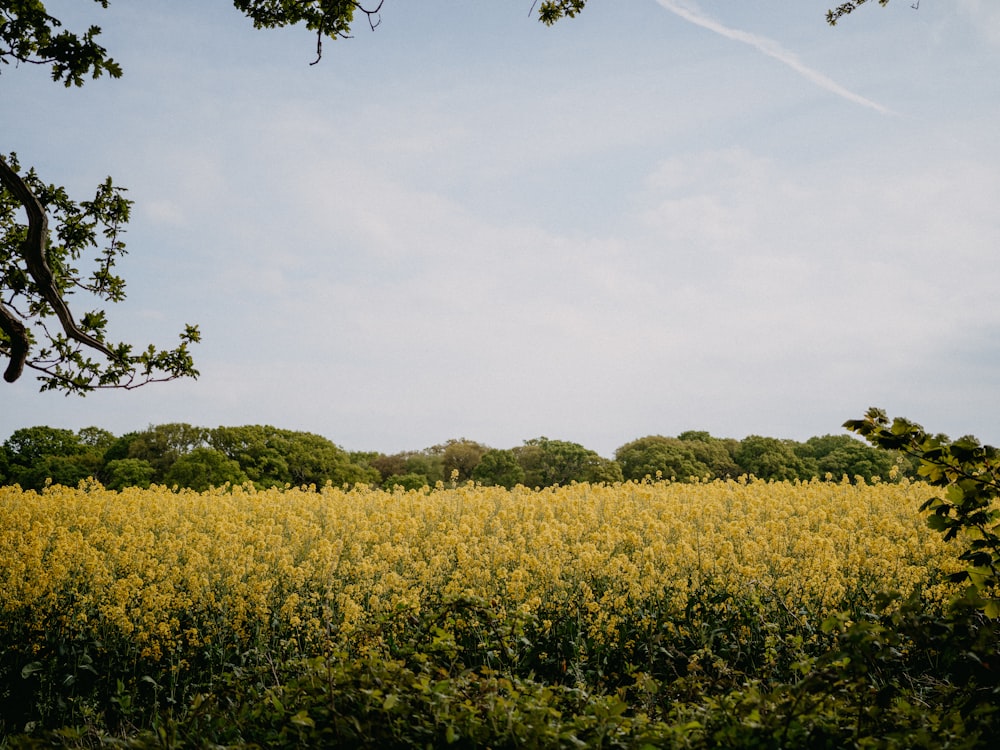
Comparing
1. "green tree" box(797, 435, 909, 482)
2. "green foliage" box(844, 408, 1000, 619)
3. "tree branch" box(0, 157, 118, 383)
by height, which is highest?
"tree branch" box(0, 157, 118, 383)

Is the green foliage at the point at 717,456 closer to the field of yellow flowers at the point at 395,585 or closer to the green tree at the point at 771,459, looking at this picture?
the green tree at the point at 771,459

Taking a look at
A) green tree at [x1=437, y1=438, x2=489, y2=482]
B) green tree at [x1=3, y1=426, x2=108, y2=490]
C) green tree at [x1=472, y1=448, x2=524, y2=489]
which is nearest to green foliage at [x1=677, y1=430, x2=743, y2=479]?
green tree at [x1=472, y1=448, x2=524, y2=489]

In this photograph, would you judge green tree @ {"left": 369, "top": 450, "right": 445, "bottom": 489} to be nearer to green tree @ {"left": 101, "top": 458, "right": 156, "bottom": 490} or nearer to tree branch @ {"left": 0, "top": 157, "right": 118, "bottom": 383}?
green tree @ {"left": 101, "top": 458, "right": 156, "bottom": 490}

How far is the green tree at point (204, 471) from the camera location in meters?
20.4

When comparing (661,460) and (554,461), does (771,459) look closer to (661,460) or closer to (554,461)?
(661,460)

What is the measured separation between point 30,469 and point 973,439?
106ft

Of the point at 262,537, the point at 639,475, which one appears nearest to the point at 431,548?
the point at 262,537

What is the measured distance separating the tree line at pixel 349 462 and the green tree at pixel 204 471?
0.03 meters

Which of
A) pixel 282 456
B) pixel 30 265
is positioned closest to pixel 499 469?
pixel 282 456

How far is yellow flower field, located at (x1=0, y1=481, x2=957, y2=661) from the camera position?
6180 millimetres

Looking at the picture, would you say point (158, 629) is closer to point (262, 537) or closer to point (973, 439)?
point (262, 537)

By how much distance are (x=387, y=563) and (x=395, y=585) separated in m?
0.64

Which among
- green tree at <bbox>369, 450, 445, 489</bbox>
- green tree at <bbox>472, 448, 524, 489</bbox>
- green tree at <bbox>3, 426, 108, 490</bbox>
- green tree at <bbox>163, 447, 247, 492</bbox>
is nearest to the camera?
green tree at <bbox>163, 447, 247, 492</bbox>

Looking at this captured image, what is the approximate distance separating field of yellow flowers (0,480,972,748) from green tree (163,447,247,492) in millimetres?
11719
